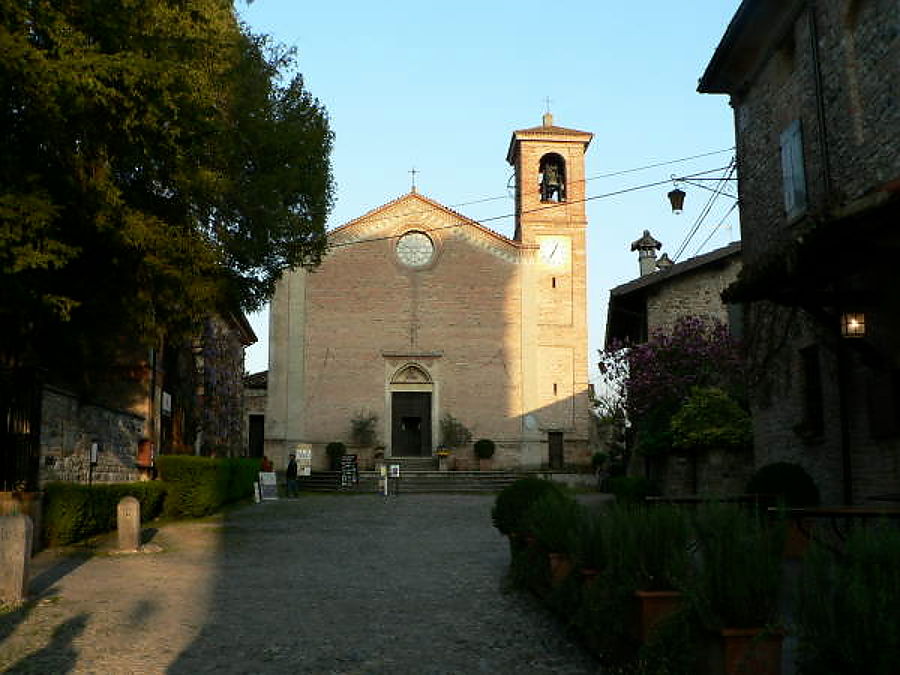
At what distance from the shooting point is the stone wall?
12797 mm

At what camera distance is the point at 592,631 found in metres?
5.56

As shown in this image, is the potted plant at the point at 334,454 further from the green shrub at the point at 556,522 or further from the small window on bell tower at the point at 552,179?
the green shrub at the point at 556,522

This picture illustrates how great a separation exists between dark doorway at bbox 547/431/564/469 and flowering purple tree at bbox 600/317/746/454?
12716mm

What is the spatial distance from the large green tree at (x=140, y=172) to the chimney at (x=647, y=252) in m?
16.1

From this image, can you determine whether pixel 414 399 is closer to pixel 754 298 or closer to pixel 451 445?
pixel 451 445

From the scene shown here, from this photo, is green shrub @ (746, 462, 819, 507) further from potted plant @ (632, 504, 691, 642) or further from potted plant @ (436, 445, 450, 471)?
potted plant @ (436, 445, 450, 471)

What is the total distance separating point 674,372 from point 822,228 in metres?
12.2

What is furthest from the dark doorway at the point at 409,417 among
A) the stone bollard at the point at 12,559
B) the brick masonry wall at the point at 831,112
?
the stone bollard at the point at 12,559

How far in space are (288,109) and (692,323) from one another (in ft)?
32.3

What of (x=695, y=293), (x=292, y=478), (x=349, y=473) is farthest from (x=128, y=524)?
(x=349, y=473)

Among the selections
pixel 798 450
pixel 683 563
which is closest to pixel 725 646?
pixel 683 563

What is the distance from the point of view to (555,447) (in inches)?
1304

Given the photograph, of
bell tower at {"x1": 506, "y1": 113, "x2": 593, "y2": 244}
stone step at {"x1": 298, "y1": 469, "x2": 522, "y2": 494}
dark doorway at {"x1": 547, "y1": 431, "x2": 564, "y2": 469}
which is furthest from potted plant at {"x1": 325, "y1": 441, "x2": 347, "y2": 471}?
bell tower at {"x1": 506, "y1": 113, "x2": 593, "y2": 244}

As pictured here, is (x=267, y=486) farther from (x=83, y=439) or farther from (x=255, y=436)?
(x=255, y=436)
